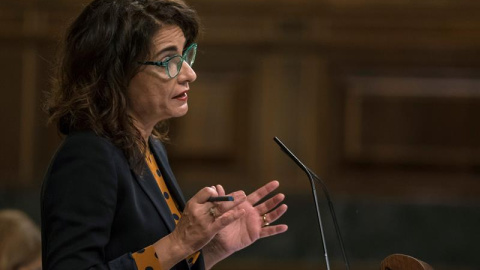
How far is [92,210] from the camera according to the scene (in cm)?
194

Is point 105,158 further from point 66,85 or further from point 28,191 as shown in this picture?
point 28,191

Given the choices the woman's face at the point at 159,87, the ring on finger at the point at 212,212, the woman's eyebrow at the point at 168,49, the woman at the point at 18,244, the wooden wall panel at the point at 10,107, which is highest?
the woman's eyebrow at the point at 168,49

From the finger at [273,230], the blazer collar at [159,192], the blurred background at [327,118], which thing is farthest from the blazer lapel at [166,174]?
the blurred background at [327,118]

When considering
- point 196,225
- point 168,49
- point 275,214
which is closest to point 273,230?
point 275,214

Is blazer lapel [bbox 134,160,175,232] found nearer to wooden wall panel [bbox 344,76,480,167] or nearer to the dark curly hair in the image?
the dark curly hair

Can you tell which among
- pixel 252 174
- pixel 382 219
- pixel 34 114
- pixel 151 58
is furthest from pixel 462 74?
pixel 151 58

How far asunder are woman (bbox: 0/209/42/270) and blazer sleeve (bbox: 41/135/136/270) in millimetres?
1211

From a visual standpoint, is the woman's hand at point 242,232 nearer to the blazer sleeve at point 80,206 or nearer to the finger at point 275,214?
the finger at point 275,214

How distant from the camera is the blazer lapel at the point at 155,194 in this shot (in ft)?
6.90

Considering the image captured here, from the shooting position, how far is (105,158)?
1.99 metres

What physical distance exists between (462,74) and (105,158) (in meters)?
2.83

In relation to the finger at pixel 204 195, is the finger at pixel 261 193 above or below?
below

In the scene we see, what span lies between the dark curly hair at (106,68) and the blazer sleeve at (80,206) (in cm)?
8

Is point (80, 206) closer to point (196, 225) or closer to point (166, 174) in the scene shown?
point (196, 225)
